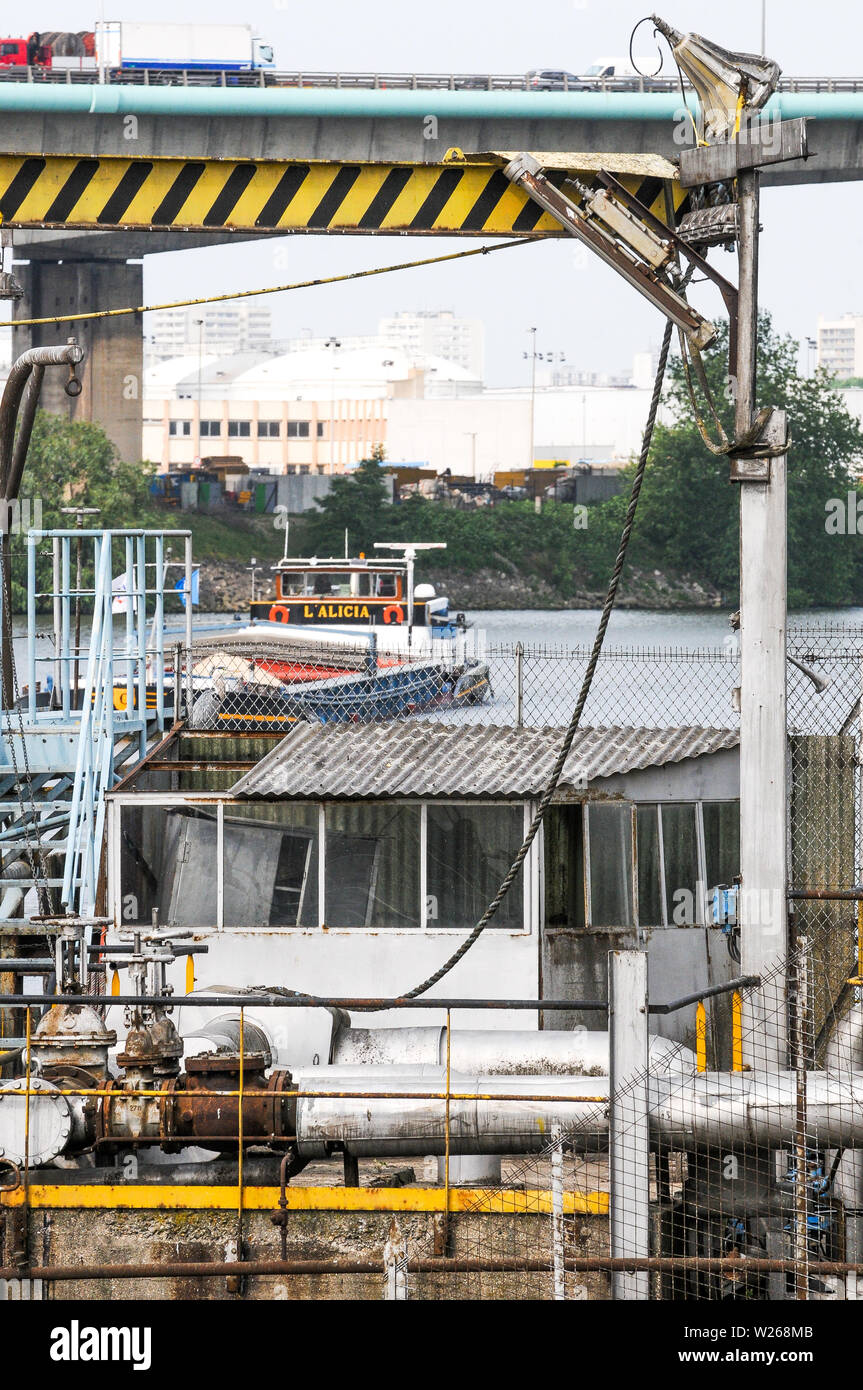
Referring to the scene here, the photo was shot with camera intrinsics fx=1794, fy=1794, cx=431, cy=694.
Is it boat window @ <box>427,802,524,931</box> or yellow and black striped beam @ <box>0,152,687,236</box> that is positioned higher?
yellow and black striped beam @ <box>0,152,687,236</box>

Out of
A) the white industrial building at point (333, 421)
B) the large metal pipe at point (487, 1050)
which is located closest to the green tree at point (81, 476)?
the white industrial building at point (333, 421)

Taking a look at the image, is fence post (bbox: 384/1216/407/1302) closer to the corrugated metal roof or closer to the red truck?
the corrugated metal roof

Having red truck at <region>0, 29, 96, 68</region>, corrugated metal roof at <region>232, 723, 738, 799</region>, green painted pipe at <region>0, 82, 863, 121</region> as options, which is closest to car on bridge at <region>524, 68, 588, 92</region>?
green painted pipe at <region>0, 82, 863, 121</region>

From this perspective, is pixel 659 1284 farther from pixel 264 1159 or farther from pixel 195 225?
pixel 195 225

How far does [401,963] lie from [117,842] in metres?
2.35

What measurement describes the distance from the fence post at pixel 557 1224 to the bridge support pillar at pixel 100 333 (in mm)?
86749

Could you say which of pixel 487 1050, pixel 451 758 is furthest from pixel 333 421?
pixel 487 1050

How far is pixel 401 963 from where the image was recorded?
12430 millimetres

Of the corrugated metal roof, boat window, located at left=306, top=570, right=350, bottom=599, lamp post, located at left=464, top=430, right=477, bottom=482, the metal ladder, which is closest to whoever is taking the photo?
the corrugated metal roof

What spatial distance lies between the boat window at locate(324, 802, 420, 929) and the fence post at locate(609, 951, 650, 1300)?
427 centimetres

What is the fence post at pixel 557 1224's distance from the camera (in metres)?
8.41

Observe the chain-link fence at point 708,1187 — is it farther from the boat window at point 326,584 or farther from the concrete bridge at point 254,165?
the boat window at point 326,584

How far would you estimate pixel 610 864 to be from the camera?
→ 12867 millimetres

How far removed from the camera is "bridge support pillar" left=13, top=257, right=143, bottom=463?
9294 cm
